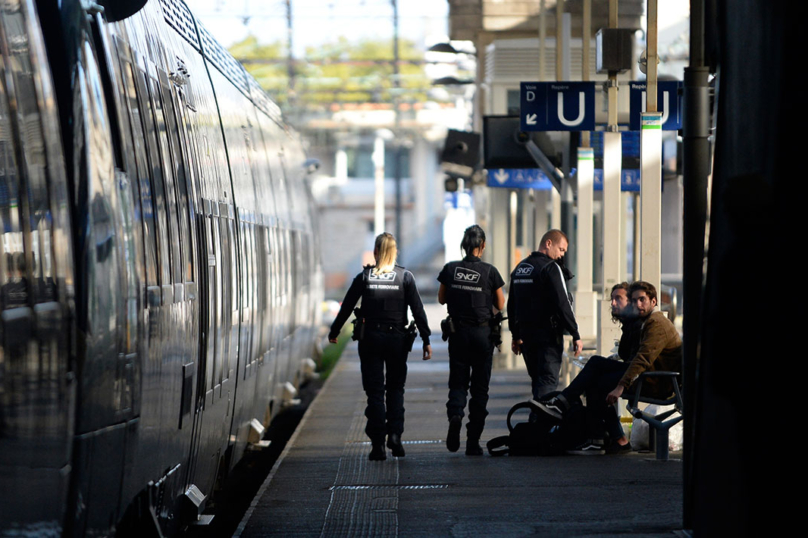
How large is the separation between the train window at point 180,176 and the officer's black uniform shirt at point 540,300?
14.8 feet

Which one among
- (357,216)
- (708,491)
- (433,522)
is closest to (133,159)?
(708,491)

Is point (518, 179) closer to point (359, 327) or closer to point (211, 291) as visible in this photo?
point (359, 327)

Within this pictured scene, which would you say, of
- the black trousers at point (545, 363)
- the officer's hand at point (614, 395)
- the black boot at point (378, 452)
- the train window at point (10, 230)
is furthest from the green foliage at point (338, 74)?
the train window at point (10, 230)

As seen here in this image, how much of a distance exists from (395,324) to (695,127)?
377 cm

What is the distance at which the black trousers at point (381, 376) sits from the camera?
10.5 m

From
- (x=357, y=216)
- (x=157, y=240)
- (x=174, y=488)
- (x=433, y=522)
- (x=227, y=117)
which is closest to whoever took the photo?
(x=157, y=240)

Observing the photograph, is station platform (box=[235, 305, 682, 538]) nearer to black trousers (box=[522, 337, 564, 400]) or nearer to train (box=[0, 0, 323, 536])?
train (box=[0, 0, 323, 536])

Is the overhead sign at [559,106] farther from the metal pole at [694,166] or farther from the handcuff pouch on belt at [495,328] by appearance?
the metal pole at [694,166]

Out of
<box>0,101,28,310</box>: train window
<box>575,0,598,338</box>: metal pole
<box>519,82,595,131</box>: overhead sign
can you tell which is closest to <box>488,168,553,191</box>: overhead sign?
<box>575,0,598,338</box>: metal pole

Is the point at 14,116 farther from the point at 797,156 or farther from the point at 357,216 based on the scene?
the point at 357,216

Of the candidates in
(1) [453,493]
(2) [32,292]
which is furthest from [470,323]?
(2) [32,292]

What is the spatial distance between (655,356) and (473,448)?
166cm

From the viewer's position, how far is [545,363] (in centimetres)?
1119

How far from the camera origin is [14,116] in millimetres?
4348
